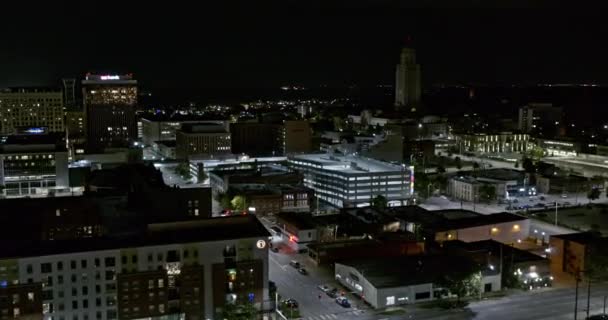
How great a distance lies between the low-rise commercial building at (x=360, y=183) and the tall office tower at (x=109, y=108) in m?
23.0

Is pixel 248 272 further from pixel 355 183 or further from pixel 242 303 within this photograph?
pixel 355 183

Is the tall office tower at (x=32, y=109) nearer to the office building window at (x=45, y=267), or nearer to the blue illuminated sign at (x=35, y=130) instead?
the blue illuminated sign at (x=35, y=130)

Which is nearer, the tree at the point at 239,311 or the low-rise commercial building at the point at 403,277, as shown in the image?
the tree at the point at 239,311

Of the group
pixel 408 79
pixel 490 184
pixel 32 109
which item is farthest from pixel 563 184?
pixel 408 79

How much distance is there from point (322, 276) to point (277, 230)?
464 cm

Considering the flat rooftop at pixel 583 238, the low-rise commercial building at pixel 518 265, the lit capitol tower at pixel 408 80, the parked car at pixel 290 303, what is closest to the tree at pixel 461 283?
the low-rise commercial building at pixel 518 265

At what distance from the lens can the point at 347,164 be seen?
1156 inches

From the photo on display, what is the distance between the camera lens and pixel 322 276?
16.6 m

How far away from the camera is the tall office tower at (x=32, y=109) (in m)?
46.6

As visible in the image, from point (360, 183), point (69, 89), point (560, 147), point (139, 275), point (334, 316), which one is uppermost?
point (69, 89)

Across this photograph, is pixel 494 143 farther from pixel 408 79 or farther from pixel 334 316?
pixel 334 316

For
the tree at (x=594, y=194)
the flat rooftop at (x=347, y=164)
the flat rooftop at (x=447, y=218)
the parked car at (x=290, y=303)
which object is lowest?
the parked car at (x=290, y=303)

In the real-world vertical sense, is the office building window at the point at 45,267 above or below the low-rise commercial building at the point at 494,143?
above

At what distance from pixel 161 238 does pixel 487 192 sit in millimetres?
16664
